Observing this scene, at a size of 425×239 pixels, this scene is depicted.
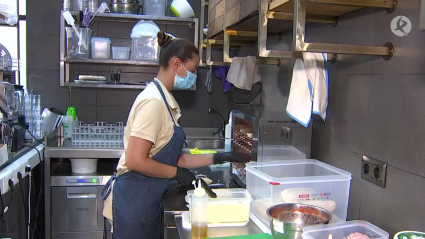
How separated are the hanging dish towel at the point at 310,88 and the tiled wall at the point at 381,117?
0.11 meters

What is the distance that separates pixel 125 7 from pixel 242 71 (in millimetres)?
1461

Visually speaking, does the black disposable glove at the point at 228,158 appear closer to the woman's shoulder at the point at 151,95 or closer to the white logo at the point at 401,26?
the woman's shoulder at the point at 151,95

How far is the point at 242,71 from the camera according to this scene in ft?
8.61

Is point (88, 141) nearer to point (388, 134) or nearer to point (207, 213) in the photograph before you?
point (207, 213)

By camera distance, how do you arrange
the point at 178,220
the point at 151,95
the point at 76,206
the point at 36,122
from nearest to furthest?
the point at 178,220 < the point at 151,95 < the point at 76,206 < the point at 36,122

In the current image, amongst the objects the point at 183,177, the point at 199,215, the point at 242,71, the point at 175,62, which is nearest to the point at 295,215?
the point at 199,215

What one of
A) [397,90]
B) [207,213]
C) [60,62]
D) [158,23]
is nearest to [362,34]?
[397,90]

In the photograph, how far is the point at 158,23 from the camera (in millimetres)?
3670

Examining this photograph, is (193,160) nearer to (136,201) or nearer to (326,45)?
(136,201)

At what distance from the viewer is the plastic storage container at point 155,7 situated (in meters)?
3.51

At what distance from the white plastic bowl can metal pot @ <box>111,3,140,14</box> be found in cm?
34

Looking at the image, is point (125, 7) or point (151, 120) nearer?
point (151, 120)

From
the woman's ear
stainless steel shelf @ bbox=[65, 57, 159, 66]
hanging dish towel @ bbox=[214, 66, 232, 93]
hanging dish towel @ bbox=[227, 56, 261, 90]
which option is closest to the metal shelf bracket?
the woman's ear

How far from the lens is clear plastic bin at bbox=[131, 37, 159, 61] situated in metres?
3.41
